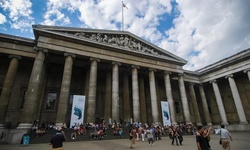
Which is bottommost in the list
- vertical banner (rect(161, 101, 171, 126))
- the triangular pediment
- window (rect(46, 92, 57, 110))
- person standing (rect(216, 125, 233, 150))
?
person standing (rect(216, 125, 233, 150))

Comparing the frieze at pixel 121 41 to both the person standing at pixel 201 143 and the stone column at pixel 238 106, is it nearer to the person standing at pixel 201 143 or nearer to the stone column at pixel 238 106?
the stone column at pixel 238 106

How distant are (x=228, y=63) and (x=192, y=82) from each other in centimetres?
753

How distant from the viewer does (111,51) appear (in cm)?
2297

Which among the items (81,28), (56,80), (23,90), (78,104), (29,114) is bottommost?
(29,114)

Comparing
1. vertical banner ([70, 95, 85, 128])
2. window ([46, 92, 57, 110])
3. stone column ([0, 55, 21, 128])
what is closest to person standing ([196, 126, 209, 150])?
vertical banner ([70, 95, 85, 128])

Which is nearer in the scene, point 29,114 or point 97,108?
point 29,114

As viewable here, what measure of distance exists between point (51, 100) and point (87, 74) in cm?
688

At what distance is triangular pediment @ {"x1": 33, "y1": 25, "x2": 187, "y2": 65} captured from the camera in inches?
790

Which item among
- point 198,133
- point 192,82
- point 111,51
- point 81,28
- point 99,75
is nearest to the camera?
point 198,133

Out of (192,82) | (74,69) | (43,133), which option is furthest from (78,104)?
(192,82)

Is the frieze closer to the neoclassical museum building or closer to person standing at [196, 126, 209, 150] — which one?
the neoclassical museum building

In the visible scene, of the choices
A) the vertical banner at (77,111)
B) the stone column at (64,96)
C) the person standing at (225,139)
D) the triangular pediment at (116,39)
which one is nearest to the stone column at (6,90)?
the triangular pediment at (116,39)

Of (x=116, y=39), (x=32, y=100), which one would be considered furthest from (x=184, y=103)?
(x=32, y=100)

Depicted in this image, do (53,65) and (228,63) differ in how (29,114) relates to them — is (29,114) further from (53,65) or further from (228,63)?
(228,63)
